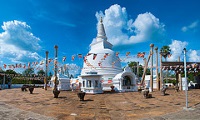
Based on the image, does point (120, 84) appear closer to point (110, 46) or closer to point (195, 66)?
point (195, 66)

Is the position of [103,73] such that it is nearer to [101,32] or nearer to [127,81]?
[127,81]

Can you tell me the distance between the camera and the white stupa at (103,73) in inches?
1096

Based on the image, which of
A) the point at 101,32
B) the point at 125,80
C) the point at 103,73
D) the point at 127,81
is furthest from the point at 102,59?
the point at 101,32

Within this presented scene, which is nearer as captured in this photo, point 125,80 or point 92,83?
point 92,83

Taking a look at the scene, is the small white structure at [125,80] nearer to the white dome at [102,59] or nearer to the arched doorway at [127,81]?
the arched doorway at [127,81]

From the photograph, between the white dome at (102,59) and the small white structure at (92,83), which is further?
the white dome at (102,59)

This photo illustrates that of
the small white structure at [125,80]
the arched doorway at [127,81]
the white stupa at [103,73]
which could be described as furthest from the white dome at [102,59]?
the arched doorway at [127,81]

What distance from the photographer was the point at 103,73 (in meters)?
36.8

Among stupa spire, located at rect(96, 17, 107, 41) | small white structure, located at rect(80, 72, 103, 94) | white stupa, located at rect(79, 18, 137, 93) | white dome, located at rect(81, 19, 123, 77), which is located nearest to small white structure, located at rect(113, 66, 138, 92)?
white stupa, located at rect(79, 18, 137, 93)

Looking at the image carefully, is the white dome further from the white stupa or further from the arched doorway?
the arched doorway

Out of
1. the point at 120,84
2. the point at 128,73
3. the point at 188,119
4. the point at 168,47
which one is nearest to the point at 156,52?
the point at 128,73

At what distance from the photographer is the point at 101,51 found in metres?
40.4

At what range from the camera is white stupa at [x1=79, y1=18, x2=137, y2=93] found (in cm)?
2783

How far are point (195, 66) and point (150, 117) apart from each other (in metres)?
18.9
